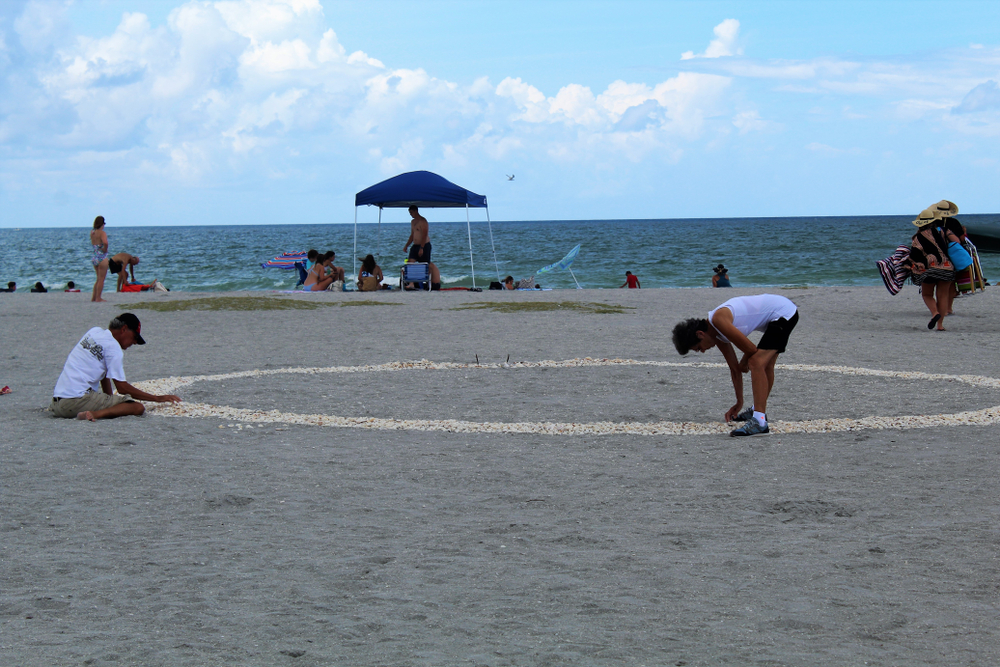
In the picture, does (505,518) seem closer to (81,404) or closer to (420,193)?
(81,404)

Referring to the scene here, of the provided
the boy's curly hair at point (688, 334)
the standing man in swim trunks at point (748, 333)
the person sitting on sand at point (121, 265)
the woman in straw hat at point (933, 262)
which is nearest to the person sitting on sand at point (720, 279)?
the woman in straw hat at point (933, 262)

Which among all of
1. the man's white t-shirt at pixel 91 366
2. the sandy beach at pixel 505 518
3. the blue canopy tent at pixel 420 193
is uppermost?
the blue canopy tent at pixel 420 193

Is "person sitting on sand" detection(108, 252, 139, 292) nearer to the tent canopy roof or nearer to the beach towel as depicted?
the tent canopy roof

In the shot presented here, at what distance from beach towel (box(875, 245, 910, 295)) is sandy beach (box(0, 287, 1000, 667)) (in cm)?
394

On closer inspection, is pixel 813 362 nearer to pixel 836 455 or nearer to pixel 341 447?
pixel 836 455

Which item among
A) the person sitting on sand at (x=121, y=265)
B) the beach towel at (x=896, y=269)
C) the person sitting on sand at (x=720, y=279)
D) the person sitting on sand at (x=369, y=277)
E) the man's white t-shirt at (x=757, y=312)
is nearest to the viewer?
the man's white t-shirt at (x=757, y=312)

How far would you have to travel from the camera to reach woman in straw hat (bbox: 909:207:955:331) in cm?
1360

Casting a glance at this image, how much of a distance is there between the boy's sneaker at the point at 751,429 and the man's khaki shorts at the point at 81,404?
4941 millimetres

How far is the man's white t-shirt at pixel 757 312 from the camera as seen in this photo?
6875 mm

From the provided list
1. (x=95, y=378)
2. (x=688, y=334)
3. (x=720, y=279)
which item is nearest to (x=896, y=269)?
(x=688, y=334)

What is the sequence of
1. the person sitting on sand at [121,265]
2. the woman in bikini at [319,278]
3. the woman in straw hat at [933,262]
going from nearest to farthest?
the woman in straw hat at [933,262]
the woman in bikini at [319,278]
the person sitting on sand at [121,265]

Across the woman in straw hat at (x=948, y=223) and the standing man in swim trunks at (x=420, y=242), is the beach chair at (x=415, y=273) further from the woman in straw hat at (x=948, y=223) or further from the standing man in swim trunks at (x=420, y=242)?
the woman in straw hat at (x=948, y=223)

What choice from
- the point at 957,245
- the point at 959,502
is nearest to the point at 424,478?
the point at 959,502

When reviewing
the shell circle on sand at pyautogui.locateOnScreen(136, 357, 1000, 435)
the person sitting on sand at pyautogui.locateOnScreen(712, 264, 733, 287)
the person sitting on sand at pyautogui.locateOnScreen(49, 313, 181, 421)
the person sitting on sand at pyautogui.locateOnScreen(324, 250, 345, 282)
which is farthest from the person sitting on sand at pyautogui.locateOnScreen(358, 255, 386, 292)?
the person sitting on sand at pyautogui.locateOnScreen(49, 313, 181, 421)
